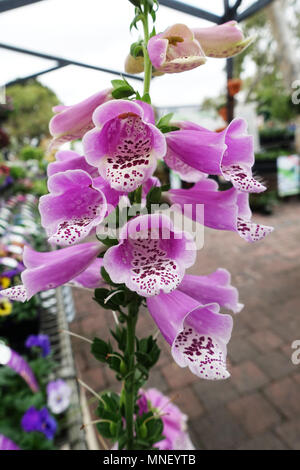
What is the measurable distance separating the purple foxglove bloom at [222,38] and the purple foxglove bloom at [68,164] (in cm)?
35

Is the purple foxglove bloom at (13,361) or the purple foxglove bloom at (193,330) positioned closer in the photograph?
the purple foxglove bloom at (193,330)

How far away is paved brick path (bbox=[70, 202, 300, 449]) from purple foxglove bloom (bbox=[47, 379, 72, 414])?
761 mm

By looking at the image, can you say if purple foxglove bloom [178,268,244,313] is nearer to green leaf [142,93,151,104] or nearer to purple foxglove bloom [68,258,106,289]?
purple foxglove bloom [68,258,106,289]

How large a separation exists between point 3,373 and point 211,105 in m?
12.9

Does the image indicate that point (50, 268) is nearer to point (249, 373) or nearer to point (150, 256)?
point (150, 256)

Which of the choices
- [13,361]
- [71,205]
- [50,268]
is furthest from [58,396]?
[71,205]

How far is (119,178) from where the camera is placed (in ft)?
1.67

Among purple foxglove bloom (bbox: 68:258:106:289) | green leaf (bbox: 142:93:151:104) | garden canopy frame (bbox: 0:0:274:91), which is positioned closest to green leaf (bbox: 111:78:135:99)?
green leaf (bbox: 142:93:151:104)

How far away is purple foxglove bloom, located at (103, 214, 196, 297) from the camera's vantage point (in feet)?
1.61

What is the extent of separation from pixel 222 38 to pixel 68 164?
1.36 feet

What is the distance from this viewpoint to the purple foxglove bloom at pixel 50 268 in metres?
0.59

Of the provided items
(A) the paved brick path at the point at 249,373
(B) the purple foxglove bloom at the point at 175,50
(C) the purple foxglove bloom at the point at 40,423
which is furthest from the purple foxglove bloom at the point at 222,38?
(A) the paved brick path at the point at 249,373

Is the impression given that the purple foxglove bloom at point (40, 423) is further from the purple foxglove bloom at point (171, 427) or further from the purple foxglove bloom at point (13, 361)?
the purple foxglove bloom at point (171, 427)

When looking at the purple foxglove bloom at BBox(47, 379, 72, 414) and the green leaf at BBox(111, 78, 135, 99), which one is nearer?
the green leaf at BBox(111, 78, 135, 99)
